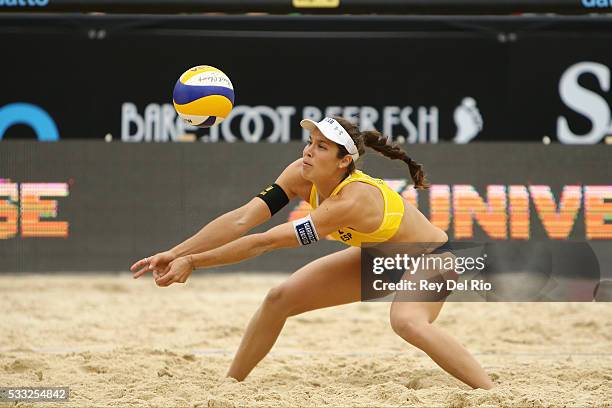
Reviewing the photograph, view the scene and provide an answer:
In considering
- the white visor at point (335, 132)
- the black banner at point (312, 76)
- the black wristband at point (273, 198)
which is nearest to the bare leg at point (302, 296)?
the black wristband at point (273, 198)

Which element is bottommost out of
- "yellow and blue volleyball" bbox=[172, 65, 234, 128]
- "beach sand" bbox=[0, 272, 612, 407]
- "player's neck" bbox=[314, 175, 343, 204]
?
"beach sand" bbox=[0, 272, 612, 407]

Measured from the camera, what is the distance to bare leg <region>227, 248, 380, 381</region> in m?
4.90

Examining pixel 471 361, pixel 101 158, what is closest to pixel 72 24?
pixel 101 158

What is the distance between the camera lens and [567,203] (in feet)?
31.7

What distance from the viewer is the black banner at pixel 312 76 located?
1126 cm

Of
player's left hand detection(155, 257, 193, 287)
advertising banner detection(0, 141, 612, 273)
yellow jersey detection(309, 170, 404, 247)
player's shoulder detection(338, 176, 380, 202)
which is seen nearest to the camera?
player's left hand detection(155, 257, 193, 287)

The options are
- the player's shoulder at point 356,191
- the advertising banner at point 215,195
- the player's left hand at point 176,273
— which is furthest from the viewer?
the advertising banner at point 215,195

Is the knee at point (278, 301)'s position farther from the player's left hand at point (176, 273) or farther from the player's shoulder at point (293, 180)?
the player's left hand at point (176, 273)

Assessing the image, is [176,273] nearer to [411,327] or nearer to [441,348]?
[411,327]

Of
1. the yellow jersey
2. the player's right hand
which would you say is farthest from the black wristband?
the player's right hand

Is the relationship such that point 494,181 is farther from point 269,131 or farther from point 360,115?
point 269,131

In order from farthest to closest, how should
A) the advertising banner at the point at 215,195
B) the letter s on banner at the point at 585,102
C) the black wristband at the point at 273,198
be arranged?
the letter s on banner at the point at 585,102 < the advertising banner at the point at 215,195 < the black wristband at the point at 273,198

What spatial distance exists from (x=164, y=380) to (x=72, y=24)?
289 inches

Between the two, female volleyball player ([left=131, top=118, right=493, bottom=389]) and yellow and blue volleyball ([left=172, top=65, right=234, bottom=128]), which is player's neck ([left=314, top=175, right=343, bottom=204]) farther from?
yellow and blue volleyball ([left=172, top=65, right=234, bottom=128])
